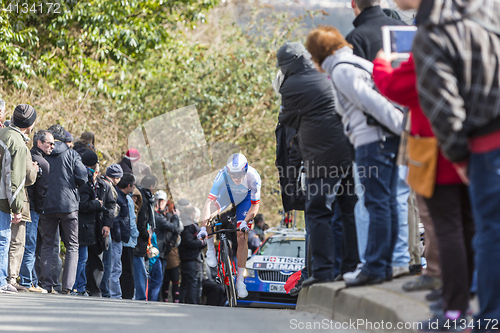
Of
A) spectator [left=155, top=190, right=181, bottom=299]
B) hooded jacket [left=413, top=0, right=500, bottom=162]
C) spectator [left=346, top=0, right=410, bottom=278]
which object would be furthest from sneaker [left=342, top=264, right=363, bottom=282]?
spectator [left=155, top=190, right=181, bottom=299]

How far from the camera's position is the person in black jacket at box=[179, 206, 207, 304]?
13914 millimetres

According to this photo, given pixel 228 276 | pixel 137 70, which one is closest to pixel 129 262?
pixel 228 276

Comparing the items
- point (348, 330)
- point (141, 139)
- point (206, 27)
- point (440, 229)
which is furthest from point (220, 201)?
point (206, 27)

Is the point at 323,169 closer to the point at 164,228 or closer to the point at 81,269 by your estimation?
the point at 81,269

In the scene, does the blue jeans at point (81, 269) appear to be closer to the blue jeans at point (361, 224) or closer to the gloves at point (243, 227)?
the gloves at point (243, 227)

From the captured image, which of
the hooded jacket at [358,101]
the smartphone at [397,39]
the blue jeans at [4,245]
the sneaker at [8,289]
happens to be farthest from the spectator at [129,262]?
the smartphone at [397,39]

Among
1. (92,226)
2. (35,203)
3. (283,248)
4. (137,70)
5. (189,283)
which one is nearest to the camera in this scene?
(35,203)

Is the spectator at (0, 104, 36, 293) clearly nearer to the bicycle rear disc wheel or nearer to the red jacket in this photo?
the bicycle rear disc wheel

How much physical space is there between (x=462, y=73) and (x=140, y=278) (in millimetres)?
8847

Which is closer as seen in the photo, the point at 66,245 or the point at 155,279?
the point at 66,245

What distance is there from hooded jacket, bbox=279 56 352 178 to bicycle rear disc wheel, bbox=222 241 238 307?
15.6 ft

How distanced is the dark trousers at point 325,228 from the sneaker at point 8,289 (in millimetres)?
3983

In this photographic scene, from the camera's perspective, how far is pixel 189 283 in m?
13.9

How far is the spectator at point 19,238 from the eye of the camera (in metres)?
8.00
